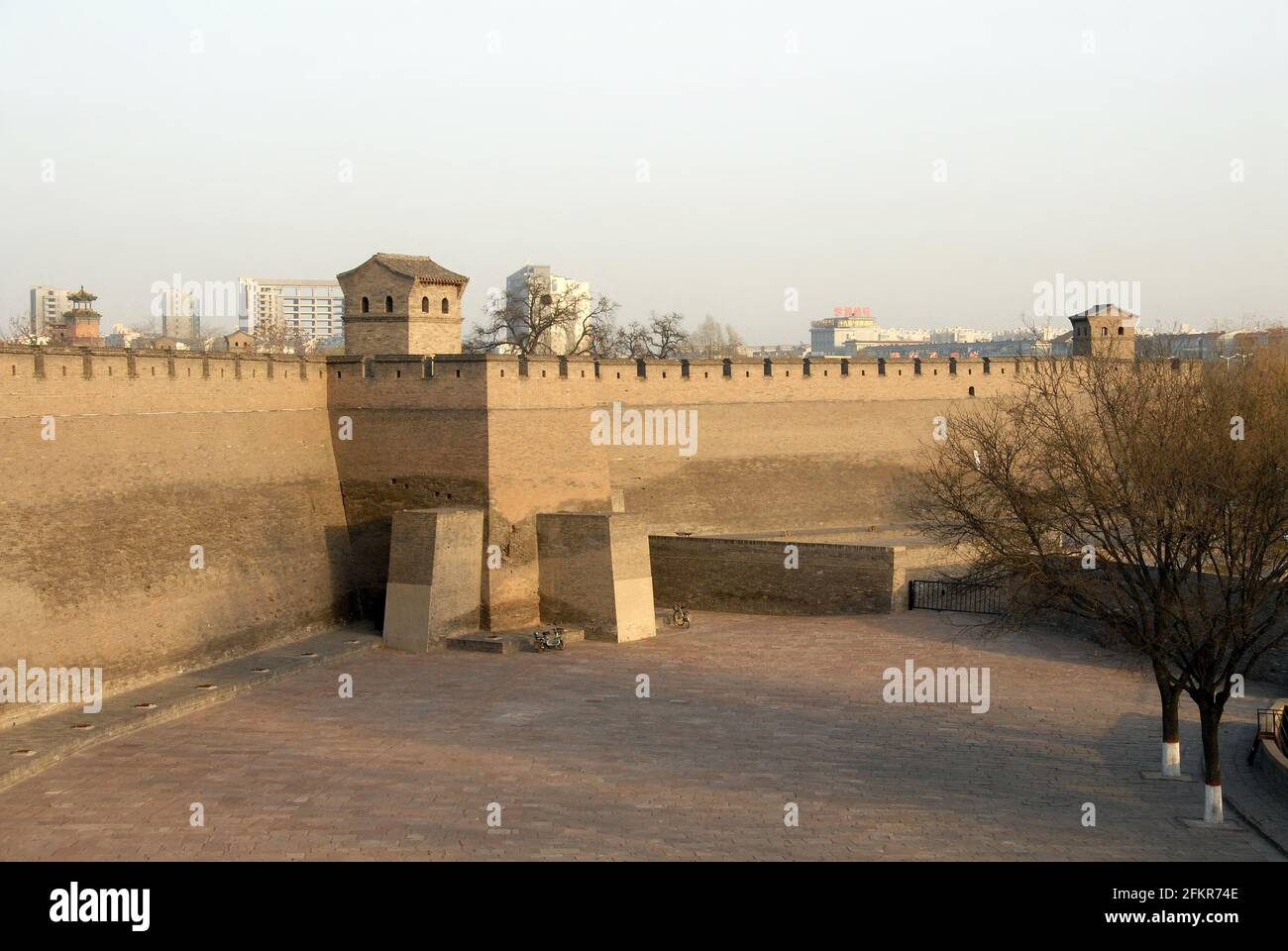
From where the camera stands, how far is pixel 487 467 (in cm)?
2036

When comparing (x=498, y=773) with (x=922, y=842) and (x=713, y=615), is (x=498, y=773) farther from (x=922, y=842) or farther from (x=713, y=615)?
(x=713, y=615)

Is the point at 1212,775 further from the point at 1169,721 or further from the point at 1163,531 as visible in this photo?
the point at 1163,531

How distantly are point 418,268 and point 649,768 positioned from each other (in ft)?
39.3

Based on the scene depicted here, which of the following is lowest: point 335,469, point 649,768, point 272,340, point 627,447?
point 649,768

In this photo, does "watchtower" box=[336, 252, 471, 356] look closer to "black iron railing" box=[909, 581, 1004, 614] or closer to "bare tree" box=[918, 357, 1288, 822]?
"black iron railing" box=[909, 581, 1004, 614]

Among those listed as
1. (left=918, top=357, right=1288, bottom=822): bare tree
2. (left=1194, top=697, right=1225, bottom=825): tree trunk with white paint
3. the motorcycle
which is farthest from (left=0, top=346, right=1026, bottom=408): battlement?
(left=1194, top=697, right=1225, bottom=825): tree trunk with white paint

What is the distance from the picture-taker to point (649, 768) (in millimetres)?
13203

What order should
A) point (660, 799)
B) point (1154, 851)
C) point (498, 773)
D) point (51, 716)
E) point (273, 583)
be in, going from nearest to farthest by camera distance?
point (1154, 851) → point (660, 799) → point (498, 773) → point (51, 716) → point (273, 583)

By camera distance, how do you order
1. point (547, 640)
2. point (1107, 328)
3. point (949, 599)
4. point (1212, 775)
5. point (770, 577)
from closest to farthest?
point (1212, 775) < point (547, 640) < point (949, 599) < point (770, 577) < point (1107, 328)

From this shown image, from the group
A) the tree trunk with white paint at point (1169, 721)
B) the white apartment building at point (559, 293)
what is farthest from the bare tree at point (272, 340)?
the tree trunk with white paint at point (1169, 721)

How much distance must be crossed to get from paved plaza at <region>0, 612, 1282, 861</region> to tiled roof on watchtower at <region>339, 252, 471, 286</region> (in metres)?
7.02

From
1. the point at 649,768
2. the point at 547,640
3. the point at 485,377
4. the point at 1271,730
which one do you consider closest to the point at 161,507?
the point at 485,377
